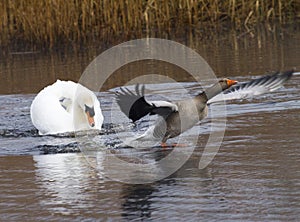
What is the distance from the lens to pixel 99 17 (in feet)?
58.9

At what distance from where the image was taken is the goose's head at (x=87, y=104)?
Result: 9.23 m

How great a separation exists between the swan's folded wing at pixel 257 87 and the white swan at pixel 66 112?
1.51 m

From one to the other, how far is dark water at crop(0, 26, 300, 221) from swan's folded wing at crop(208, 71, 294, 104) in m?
0.35

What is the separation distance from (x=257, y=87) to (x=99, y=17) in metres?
9.97

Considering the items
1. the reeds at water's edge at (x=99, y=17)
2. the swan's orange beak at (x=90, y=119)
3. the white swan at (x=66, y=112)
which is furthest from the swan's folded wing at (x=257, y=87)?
the reeds at water's edge at (x=99, y=17)

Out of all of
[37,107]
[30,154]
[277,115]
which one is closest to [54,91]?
[37,107]

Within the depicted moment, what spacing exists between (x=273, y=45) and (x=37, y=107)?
6.98 m

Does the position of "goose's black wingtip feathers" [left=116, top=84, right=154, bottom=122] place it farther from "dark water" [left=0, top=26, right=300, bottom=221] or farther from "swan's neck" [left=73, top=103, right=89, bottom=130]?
"swan's neck" [left=73, top=103, right=89, bottom=130]

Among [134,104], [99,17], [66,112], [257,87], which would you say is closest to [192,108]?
[257,87]

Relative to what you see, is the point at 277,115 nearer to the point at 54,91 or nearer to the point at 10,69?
the point at 54,91

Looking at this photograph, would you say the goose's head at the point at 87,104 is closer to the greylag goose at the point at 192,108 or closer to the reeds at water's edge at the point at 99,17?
the greylag goose at the point at 192,108

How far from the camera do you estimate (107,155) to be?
26.1ft

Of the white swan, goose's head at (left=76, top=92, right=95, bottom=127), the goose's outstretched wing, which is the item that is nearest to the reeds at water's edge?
the white swan

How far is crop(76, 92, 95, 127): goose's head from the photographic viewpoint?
30.3 ft
